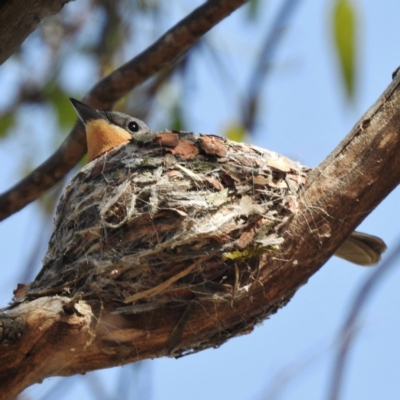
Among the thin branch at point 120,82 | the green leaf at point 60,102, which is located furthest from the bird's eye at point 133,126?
the thin branch at point 120,82

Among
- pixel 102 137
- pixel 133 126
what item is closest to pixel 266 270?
pixel 102 137

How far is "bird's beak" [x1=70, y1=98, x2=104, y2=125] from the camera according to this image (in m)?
4.22

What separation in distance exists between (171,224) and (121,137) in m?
1.91

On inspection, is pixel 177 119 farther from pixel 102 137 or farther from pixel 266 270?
pixel 266 270

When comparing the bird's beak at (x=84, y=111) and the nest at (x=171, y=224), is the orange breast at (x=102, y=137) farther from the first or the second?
the nest at (x=171, y=224)

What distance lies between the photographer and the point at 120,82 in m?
3.81

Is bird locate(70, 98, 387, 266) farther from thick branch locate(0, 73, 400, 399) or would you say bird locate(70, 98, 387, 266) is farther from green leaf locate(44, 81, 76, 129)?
thick branch locate(0, 73, 400, 399)

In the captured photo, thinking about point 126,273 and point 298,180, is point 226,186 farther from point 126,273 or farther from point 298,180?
point 126,273

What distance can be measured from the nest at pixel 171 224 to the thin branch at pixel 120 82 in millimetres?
338

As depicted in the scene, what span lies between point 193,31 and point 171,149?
1.97 feet

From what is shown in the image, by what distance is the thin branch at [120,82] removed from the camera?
12.1 feet

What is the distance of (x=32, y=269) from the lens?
11.7 feet

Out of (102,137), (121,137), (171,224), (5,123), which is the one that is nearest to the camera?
(171,224)

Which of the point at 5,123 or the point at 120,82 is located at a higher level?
the point at 120,82
